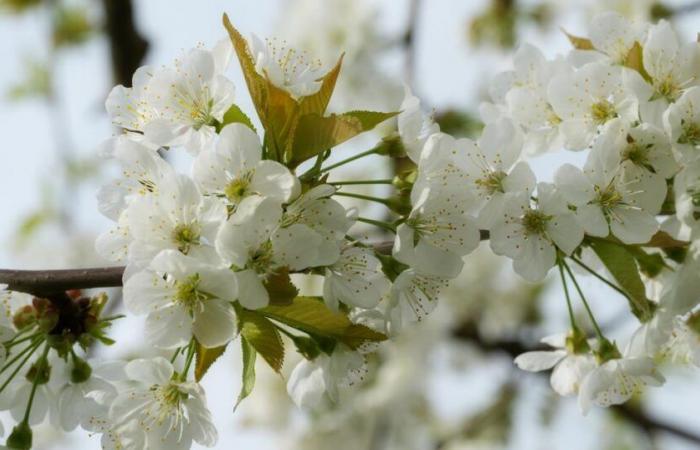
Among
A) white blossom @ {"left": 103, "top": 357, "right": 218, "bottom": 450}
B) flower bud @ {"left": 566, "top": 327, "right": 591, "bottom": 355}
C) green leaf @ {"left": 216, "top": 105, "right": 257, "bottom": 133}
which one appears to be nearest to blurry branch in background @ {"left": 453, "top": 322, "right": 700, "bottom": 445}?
flower bud @ {"left": 566, "top": 327, "right": 591, "bottom": 355}

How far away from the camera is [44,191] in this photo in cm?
549

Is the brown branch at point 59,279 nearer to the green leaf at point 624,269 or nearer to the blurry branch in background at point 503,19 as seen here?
the green leaf at point 624,269

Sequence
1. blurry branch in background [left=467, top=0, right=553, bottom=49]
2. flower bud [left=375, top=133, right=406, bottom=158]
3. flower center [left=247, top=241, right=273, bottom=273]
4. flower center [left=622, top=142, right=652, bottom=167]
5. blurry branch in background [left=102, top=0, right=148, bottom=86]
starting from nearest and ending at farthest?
flower center [left=247, top=241, right=273, bottom=273], flower center [left=622, top=142, right=652, bottom=167], flower bud [left=375, top=133, right=406, bottom=158], blurry branch in background [left=102, top=0, right=148, bottom=86], blurry branch in background [left=467, top=0, right=553, bottom=49]

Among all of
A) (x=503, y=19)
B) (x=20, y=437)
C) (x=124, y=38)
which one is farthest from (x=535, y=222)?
(x=503, y=19)

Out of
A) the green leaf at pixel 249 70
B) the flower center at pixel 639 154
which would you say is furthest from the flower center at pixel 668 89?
the green leaf at pixel 249 70

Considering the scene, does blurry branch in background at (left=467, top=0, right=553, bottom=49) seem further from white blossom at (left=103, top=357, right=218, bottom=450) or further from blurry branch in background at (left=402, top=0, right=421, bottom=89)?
white blossom at (left=103, top=357, right=218, bottom=450)

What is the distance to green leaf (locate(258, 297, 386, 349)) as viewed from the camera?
1344 mm

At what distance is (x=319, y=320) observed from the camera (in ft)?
4.50

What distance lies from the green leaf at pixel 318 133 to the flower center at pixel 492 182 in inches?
9.8

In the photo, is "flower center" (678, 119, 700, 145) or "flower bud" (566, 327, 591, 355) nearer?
"flower center" (678, 119, 700, 145)

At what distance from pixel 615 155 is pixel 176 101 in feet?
2.38

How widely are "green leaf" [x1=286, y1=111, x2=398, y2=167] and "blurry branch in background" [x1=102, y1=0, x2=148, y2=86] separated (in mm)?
1921

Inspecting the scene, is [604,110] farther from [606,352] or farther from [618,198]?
[606,352]

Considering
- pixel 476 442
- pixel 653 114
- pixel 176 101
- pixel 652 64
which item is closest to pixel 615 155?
pixel 653 114
